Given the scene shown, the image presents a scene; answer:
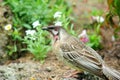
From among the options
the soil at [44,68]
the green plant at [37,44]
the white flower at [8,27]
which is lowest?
the soil at [44,68]

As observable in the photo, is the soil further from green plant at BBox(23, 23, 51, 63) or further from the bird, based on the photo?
the bird

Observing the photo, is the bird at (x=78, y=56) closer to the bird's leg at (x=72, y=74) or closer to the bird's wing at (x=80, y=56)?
the bird's wing at (x=80, y=56)

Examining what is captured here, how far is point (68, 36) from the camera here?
7102 millimetres

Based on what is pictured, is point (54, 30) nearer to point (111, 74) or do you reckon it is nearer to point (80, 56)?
point (80, 56)

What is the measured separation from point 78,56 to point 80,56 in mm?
31

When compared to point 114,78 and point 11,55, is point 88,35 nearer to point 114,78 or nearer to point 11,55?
point 11,55

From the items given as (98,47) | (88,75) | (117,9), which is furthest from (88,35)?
(88,75)

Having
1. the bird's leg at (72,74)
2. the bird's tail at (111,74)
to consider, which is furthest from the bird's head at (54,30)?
the bird's tail at (111,74)

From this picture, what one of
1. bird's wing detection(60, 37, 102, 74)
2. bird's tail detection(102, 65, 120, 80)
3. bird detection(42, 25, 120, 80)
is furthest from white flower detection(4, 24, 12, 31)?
bird's tail detection(102, 65, 120, 80)

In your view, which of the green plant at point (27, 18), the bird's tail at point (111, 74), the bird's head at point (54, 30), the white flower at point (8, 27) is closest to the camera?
the bird's tail at point (111, 74)

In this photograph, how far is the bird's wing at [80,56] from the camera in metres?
6.69

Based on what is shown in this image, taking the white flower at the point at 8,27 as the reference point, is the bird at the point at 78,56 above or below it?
below

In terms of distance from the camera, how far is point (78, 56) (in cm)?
693

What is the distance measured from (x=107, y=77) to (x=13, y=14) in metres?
2.51
